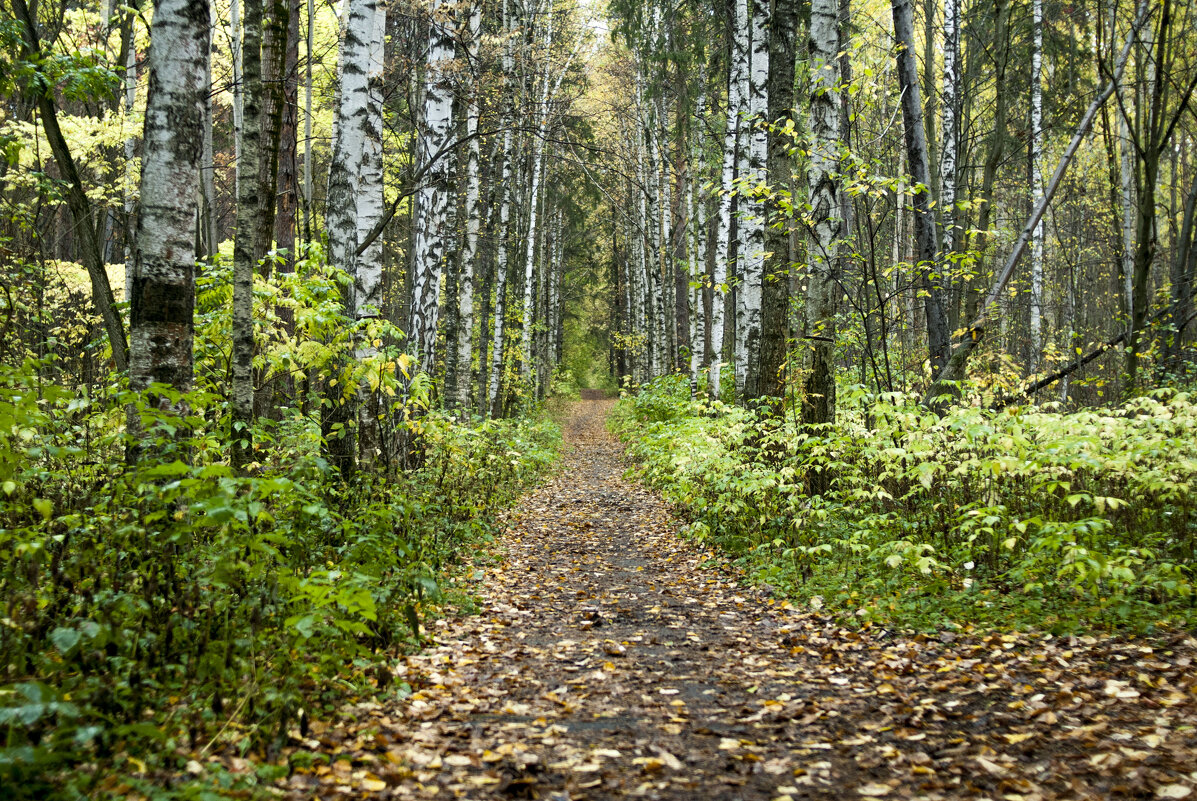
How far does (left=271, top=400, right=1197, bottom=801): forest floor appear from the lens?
2809mm

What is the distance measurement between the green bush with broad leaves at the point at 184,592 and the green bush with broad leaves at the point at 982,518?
332 centimetres

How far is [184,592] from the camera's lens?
3588 millimetres

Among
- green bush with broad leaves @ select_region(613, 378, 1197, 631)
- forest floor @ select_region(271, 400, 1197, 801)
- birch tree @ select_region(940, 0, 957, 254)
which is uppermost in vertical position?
birch tree @ select_region(940, 0, 957, 254)

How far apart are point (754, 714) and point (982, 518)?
2942mm

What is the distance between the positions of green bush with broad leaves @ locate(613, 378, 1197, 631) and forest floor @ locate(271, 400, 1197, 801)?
0.46m

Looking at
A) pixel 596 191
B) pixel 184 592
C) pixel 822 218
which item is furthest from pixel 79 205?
pixel 596 191

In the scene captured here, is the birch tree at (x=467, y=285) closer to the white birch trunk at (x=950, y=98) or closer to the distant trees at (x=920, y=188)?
the distant trees at (x=920, y=188)

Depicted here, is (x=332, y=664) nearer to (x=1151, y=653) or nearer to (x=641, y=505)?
(x=1151, y=653)

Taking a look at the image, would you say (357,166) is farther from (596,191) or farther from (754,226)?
(596,191)

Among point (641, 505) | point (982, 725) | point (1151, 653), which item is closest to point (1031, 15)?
point (641, 505)

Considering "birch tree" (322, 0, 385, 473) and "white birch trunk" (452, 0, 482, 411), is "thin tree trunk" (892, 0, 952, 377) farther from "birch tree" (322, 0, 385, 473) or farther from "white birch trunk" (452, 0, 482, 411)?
"white birch trunk" (452, 0, 482, 411)

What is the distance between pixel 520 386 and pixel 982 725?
18.2 meters

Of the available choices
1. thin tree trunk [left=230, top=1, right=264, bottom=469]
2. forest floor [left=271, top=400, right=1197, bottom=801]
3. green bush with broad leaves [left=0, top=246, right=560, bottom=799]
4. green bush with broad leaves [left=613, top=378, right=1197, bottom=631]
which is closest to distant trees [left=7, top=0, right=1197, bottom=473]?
thin tree trunk [left=230, top=1, right=264, bottom=469]

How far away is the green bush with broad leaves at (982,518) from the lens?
4.55m
